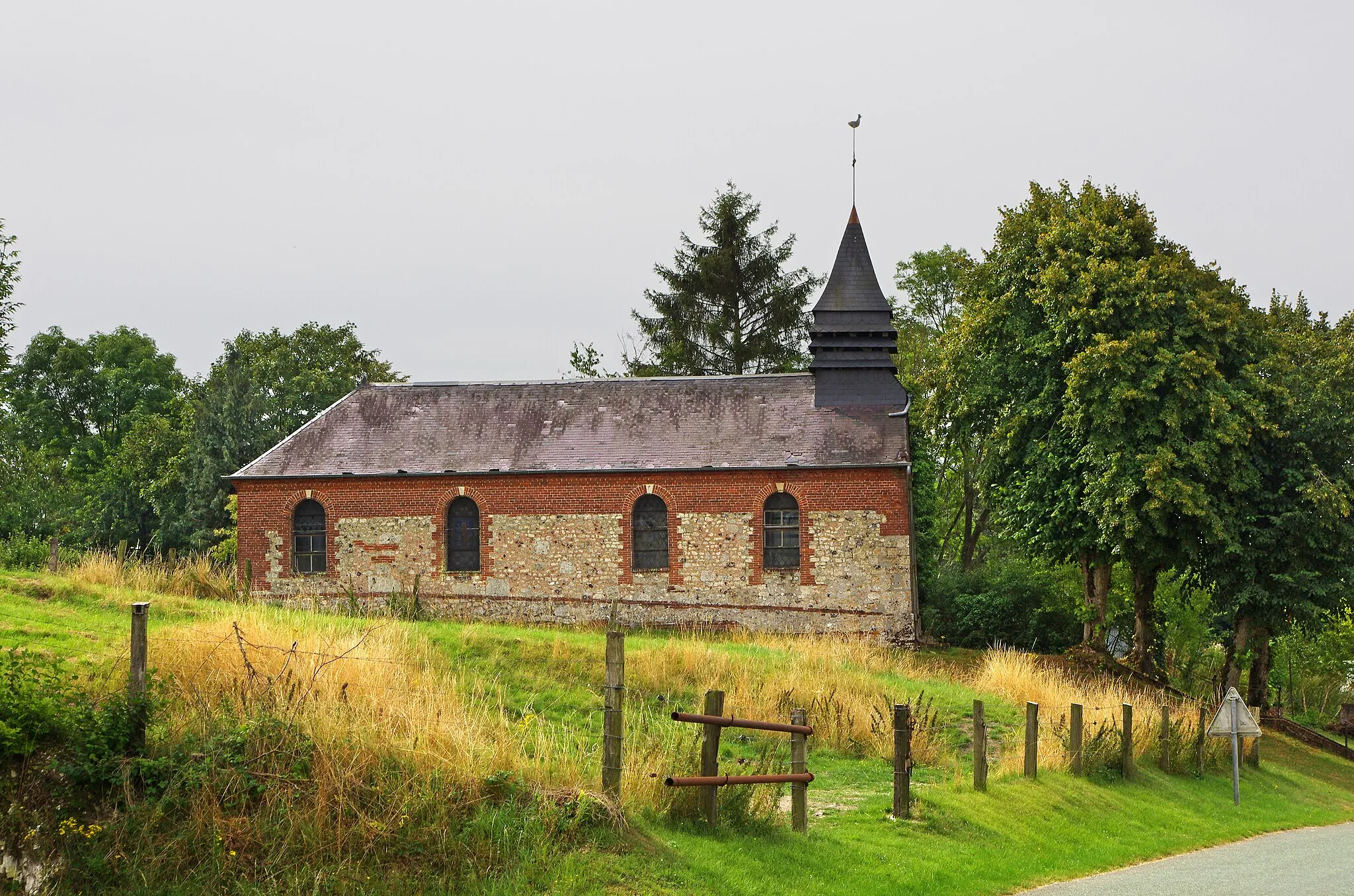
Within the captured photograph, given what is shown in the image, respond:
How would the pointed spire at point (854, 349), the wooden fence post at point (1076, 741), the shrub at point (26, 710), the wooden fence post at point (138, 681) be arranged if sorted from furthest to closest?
the pointed spire at point (854, 349) → the wooden fence post at point (1076, 741) → the wooden fence post at point (138, 681) → the shrub at point (26, 710)

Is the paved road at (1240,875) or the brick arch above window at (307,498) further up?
the brick arch above window at (307,498)

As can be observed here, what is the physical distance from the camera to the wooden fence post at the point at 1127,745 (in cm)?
1889

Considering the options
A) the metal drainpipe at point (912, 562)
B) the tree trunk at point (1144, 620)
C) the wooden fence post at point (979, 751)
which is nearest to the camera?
the wooden fence post at point (979, 751)

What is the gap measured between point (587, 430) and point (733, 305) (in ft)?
62.6

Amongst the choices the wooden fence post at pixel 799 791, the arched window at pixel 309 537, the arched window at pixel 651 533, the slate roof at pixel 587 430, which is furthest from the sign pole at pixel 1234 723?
the arched window at pixel 309 537

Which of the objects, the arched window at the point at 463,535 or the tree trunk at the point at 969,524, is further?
the tree trunk at the point at 969,524

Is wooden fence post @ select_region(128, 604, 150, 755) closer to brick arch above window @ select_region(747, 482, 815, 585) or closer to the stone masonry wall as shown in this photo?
the stone masonry wall

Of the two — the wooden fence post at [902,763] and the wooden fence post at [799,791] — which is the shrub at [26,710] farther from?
the wooden fence post at [902,763]

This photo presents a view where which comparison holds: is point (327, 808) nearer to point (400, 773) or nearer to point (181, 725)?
point (400, 773)

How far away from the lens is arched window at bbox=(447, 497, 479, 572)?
1261 inches

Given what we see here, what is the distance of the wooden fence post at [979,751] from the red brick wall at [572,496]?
1524cm

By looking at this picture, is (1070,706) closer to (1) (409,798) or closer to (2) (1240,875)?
(2) (1240,875)

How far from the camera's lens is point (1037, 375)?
98.9 feet

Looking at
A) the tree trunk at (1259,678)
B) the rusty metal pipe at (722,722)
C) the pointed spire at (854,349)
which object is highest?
the pointed spire at (854,349)
